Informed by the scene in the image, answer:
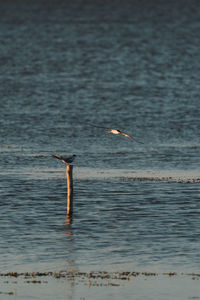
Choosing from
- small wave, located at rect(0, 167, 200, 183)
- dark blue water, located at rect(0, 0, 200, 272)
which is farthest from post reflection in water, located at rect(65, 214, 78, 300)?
small wave, located at rect(0, 167, 200, 183)

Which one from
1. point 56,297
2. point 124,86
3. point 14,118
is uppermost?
point 124,86

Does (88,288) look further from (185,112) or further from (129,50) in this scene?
(129,50)

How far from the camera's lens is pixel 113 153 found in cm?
7062

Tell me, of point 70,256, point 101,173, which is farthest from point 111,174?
point 70,256

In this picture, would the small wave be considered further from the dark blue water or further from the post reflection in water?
the post reflection in water

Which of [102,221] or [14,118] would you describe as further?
[14,118]

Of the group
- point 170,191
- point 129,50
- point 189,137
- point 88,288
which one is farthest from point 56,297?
point 129,50

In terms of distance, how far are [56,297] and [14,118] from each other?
5923 centimetres

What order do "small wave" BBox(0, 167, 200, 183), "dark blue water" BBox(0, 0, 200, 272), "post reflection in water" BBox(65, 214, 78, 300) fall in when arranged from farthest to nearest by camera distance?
"small wave" BBox(0, 167, 200, 183)
"dark blue water" BBox(0, 0, 200, 272)
"post reflection in water" BBox(65, 214, 78, 300)

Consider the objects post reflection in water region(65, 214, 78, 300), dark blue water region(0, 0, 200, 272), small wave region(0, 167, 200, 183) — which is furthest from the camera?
small wave region(0, 167, 200, 183)

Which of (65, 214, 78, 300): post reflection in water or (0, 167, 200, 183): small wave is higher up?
(0, 167, 200, 183): small wave

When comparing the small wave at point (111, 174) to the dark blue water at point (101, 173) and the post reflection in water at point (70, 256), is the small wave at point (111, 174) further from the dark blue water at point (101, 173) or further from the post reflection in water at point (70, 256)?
the post reflection in water at point (70, 256)

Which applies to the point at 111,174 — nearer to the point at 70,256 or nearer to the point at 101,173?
the point at 101,173

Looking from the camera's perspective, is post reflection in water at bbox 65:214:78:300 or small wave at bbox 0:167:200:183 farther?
small wave at bbox 0:167:200:183
